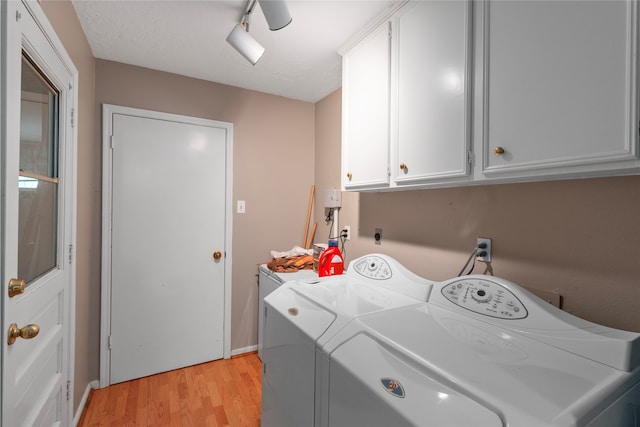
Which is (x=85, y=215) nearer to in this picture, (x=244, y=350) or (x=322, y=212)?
(x=244, y=350)

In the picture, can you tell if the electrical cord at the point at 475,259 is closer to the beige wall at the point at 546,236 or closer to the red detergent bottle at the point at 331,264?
the beige wall at the point at 546,236

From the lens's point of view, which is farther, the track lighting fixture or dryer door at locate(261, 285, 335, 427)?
the track lighting fixture

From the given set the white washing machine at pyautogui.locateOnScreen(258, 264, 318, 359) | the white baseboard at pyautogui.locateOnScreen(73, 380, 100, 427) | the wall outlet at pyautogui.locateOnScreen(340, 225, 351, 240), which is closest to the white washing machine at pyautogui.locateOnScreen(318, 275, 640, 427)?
the white washing machine at pyautogui.locateOnScreen(258, 264, 318, 359)

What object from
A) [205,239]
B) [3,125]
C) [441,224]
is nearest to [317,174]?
[205,239]

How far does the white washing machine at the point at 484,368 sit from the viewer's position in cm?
Answer: 68

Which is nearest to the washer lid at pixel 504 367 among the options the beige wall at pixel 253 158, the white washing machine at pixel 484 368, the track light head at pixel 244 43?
the white washing machine at pixel 484 368

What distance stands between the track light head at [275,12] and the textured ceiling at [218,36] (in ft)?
0.73

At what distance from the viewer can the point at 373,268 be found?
66.1 inches

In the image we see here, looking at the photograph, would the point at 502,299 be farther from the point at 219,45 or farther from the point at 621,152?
the point at 219,45

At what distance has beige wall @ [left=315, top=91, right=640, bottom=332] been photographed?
0.97 m

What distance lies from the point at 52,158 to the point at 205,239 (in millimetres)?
1204

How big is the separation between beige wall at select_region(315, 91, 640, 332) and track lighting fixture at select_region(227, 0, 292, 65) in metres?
1.16

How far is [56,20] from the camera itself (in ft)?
4.23

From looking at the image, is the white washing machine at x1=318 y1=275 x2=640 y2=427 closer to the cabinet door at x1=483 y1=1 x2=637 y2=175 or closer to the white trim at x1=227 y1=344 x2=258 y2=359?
the cabinet door at x1=483 y1=1 x2=637 y2=175
